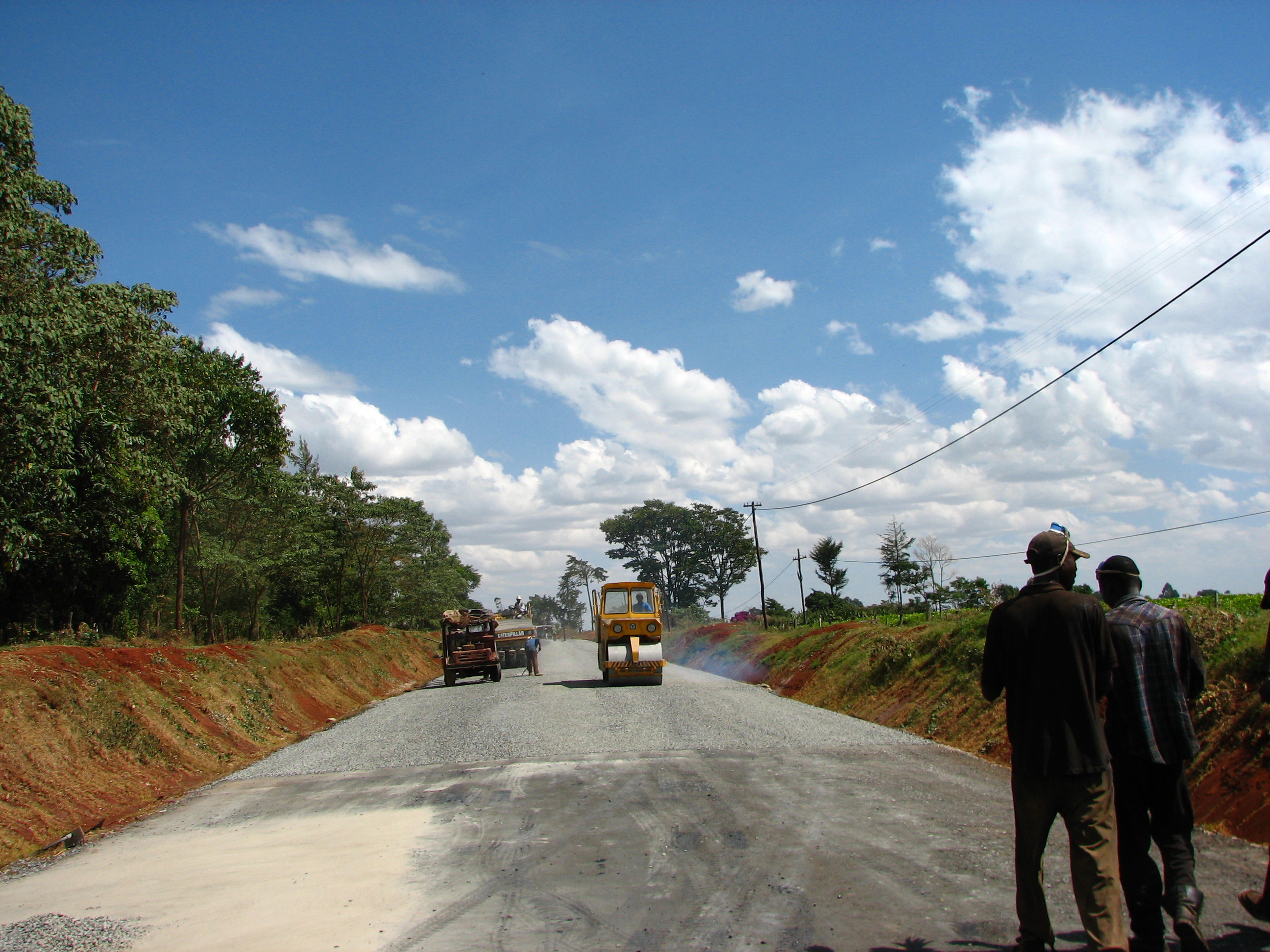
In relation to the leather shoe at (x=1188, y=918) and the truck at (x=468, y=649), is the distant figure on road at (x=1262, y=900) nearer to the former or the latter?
the leather shoe at (x=1188, y=918)

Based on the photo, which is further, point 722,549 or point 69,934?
point 722,549

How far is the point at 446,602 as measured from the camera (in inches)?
2298

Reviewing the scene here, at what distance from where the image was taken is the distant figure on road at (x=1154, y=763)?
420 centimetres

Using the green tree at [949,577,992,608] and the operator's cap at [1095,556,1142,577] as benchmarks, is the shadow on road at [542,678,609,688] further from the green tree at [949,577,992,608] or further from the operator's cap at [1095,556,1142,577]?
the operator's cap at [1095,556,1142,577]

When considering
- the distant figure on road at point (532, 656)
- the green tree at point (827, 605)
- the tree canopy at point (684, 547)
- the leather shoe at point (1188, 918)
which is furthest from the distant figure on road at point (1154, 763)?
the tree canopy at point (684, 547)

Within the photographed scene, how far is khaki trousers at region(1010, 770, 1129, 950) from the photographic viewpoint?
151 inches

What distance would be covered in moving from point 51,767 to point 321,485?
3311 centimetres

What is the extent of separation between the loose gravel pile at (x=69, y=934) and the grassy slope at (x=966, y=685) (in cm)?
832

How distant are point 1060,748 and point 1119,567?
1459 millimetres

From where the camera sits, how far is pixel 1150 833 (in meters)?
4.40

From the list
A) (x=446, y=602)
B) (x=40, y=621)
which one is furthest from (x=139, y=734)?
(x=446, y=602)

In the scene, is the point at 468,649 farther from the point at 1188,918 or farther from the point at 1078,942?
the point at 1188,918

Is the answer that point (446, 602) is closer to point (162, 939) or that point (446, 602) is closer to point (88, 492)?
point (88, 492)

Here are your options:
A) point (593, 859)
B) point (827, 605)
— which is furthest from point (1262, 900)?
point (827, 605)
